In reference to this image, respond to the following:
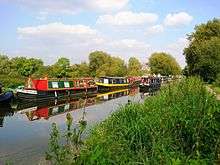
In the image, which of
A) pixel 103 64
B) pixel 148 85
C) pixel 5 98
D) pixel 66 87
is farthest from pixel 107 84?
pixel 103 64

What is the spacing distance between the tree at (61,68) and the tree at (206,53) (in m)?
Answer: 31.5

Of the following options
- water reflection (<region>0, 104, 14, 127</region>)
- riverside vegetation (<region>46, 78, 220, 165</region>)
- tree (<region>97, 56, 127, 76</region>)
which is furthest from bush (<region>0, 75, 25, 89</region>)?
riverside vegetation (<region>46, 78, 220, 165</region>)

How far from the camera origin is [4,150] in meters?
15.3

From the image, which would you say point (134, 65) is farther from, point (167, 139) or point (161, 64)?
point (167, 139)

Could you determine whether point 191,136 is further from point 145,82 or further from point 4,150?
point 145,82

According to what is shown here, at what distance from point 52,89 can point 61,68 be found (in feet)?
147

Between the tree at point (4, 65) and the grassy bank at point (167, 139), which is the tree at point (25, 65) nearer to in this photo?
the tree at point (4, 65)

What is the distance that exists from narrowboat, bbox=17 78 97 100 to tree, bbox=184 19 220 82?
13.2 metres

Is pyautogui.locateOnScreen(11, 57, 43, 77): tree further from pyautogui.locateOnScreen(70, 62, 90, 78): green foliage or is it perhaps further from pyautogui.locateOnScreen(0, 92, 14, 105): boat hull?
pyautogui.locateOnScreen(0, 92, 14, 105): boat hull

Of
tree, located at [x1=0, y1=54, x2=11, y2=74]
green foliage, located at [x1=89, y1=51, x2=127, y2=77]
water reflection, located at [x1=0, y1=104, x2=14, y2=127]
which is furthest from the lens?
green foliage, located at [x1=89, y1=51, x2=127, y2=77]

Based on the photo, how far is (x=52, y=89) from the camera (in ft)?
140

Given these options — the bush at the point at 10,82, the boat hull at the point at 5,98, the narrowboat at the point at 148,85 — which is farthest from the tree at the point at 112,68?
the boat hull at the point at 5,98

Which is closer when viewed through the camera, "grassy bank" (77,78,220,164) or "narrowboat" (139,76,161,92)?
"grassy bank" (77,78,220,164)

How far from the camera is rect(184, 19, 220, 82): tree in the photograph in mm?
44031
